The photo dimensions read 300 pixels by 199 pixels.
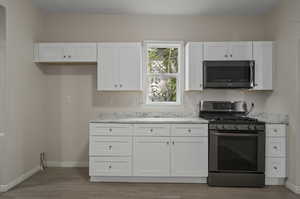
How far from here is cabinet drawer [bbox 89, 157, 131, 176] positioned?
3.61 meters

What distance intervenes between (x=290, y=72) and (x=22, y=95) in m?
3.70

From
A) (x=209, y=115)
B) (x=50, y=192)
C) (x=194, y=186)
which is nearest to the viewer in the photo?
(x=50, y=192)

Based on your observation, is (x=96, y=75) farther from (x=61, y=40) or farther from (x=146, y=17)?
(x=146, y=17)

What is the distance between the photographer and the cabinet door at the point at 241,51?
12.6 ft

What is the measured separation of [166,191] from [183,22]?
107 inches

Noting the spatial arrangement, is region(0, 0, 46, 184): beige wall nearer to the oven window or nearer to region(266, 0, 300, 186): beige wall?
the oven window

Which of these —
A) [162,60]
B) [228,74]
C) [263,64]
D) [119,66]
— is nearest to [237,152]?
[228,74]

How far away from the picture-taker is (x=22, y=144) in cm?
363

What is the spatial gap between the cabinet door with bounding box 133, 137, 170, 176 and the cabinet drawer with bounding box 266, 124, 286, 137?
1382mm

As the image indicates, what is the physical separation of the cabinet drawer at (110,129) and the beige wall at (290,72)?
217 cm

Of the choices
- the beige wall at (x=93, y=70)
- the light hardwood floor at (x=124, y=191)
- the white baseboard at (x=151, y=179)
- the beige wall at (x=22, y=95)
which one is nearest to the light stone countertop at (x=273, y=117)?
the beige wall at (x=93, y=70)

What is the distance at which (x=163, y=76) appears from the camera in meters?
4.37

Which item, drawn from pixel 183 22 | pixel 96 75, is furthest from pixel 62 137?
pixel 183 22

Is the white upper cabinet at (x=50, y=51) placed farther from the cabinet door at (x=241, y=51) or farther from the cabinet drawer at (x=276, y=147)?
the cabinet drawer at (x=276, y=147)
